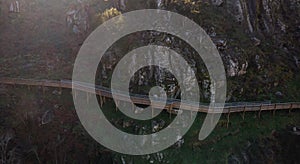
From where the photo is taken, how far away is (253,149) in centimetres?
3145

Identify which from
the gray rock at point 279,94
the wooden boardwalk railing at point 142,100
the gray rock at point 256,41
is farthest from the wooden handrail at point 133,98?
the gray rock at point 256,41

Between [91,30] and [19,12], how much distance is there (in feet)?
34.0

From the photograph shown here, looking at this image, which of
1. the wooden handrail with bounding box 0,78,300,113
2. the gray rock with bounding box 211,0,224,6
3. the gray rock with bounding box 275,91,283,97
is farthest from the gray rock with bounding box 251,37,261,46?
the wooden handrail with bounding box 0,78,300,113

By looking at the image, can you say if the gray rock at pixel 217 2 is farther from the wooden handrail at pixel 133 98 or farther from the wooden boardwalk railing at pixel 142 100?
the wooden handrail at pixel 133 98

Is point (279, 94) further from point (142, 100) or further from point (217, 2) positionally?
point (142, 100)

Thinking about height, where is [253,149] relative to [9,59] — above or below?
below

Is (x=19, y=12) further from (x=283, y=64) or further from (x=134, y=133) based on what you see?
(x=283, y=64)

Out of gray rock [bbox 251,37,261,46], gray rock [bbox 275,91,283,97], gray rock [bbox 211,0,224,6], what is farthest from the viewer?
gray rock [bbox 211,0,224,6]

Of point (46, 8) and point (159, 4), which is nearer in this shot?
point (159, 4)

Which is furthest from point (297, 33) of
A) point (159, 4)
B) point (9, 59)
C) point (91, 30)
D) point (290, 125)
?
point (9, 59)

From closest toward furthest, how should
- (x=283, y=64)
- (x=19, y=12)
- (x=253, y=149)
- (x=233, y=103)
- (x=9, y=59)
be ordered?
1. (x=253, y=149)
2. (x=233, y=103)
3. (x=9, y=59)
4. (x=283, y=64)
5. (x=19, y=12)

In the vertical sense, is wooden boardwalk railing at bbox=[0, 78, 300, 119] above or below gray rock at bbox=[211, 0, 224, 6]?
below

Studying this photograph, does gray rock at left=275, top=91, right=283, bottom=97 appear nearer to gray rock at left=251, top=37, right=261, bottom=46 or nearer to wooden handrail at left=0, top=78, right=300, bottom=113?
wooden handrail at left=0, top=78, right=300, bottom=113

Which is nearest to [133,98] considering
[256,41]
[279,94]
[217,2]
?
[279,94]
